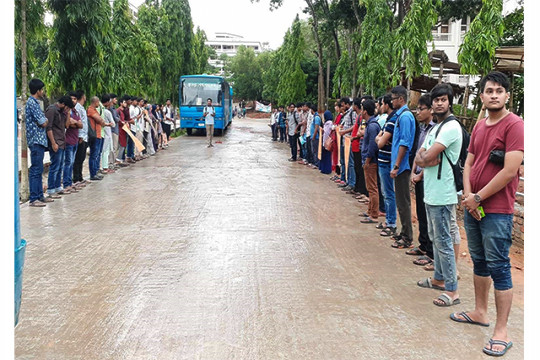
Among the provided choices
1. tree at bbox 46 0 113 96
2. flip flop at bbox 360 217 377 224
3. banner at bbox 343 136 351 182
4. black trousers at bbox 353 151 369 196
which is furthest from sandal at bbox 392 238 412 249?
tree at bbox 46 0 113 96

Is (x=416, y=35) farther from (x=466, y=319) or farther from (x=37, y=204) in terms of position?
(x=466, y=319)

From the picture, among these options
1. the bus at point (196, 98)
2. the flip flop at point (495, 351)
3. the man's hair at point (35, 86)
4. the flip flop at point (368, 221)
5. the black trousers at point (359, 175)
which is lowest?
the flip flop at point (495, 351)

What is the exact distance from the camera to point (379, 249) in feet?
21.7

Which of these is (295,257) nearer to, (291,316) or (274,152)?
(291,316)

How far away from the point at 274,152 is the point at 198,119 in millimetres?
8601

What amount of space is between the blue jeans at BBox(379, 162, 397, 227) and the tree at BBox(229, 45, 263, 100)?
222 feet

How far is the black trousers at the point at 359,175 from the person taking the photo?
10.2 metres

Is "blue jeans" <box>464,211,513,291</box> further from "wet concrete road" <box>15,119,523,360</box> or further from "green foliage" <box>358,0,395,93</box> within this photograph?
"green foliage" <box>358,0,395,93</box>

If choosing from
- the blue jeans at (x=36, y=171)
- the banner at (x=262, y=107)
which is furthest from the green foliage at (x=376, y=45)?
the banner at (x=262, y=107)

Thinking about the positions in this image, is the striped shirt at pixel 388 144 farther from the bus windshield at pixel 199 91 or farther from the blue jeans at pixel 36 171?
the bus windshield at pixel 199 91

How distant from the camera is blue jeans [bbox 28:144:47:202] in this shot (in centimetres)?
873

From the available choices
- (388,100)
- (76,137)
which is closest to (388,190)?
(388,100)

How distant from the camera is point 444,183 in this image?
4.77 metres

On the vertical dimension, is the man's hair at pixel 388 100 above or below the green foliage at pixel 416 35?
below
